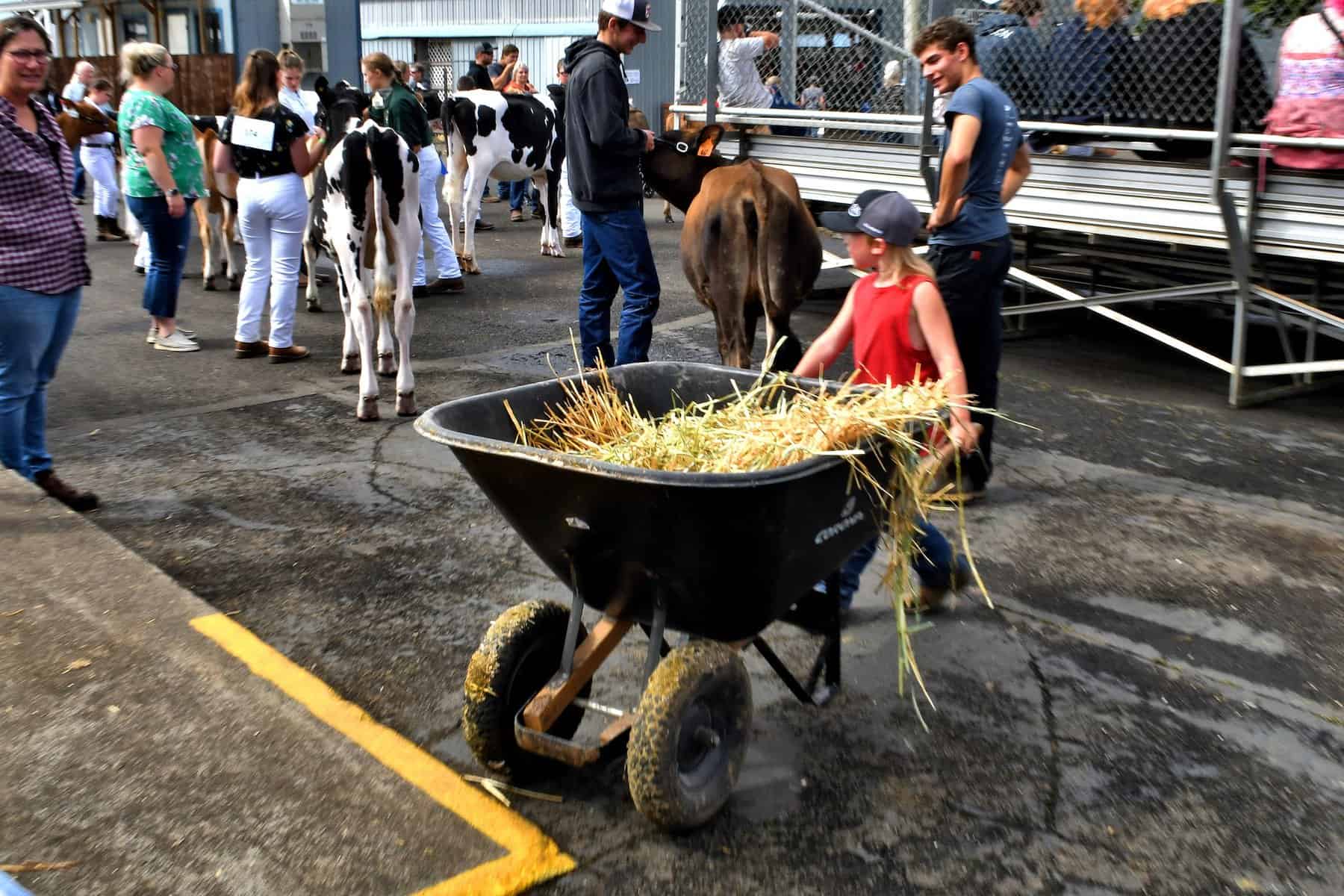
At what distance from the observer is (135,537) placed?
16.8ft

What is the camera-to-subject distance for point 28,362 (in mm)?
5086

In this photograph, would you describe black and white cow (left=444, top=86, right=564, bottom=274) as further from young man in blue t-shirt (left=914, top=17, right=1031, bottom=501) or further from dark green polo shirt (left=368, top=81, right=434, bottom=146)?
young man in blue t-shirt (left=914, top=17, right=1031, bottom=501)

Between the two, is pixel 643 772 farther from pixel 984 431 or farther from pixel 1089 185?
pixel 1089 185

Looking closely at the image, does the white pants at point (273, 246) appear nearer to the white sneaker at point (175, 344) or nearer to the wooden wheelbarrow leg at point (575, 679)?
the white sneaker at point (175, 344)

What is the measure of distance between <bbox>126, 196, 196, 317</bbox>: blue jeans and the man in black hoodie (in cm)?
315

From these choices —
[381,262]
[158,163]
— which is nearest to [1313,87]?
[381,262]

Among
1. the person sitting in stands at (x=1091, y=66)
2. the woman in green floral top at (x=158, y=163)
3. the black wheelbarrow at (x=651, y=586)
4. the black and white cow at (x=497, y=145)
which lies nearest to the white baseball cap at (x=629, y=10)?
the person sitting in stands at (x=1091, y=66)

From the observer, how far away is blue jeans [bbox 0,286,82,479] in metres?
4.96

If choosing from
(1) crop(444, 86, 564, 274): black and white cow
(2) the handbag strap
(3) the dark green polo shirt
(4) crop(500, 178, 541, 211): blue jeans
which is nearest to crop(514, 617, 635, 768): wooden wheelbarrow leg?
(2) the handbag strap

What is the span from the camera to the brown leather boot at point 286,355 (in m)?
8.41

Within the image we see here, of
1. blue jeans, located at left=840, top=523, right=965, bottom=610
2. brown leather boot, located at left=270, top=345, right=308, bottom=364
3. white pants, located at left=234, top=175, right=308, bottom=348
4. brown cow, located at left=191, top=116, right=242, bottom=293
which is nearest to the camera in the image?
blue jeans, located at left=840, top=523, right=965, bottom=610

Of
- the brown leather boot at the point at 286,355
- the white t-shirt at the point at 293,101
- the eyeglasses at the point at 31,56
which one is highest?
the white t-shirt at the point at 293,101

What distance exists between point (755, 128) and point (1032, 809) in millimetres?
7413

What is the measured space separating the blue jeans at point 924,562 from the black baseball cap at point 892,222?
96 cm
